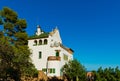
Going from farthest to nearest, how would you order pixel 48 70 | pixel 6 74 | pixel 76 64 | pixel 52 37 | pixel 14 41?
pixel 52 37 → pixel 48 70 → pixel 76 64 → pixel 14 41 → pixel 6 74

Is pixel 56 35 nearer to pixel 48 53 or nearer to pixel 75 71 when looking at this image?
pixel 48 53

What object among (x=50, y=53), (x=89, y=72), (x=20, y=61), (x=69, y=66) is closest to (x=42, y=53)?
(x=50, y=53)

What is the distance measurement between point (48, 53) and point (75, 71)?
952 centimetres

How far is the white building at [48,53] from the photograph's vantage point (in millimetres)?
59031

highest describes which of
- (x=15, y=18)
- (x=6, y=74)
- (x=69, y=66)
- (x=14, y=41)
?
(x=15, y=18)

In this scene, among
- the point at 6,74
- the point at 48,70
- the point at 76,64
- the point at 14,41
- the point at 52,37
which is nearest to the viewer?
the point at 6,74

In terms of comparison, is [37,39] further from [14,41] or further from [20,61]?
[20,61]

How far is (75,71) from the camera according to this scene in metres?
54.3

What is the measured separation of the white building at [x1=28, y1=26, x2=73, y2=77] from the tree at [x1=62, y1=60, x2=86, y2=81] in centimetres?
310

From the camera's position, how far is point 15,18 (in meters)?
52.5

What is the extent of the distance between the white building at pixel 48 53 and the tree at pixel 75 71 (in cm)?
310

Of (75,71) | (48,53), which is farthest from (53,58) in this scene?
(75,71)

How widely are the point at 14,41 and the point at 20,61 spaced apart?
15.9 meters

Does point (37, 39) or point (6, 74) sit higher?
point (37, 39)
